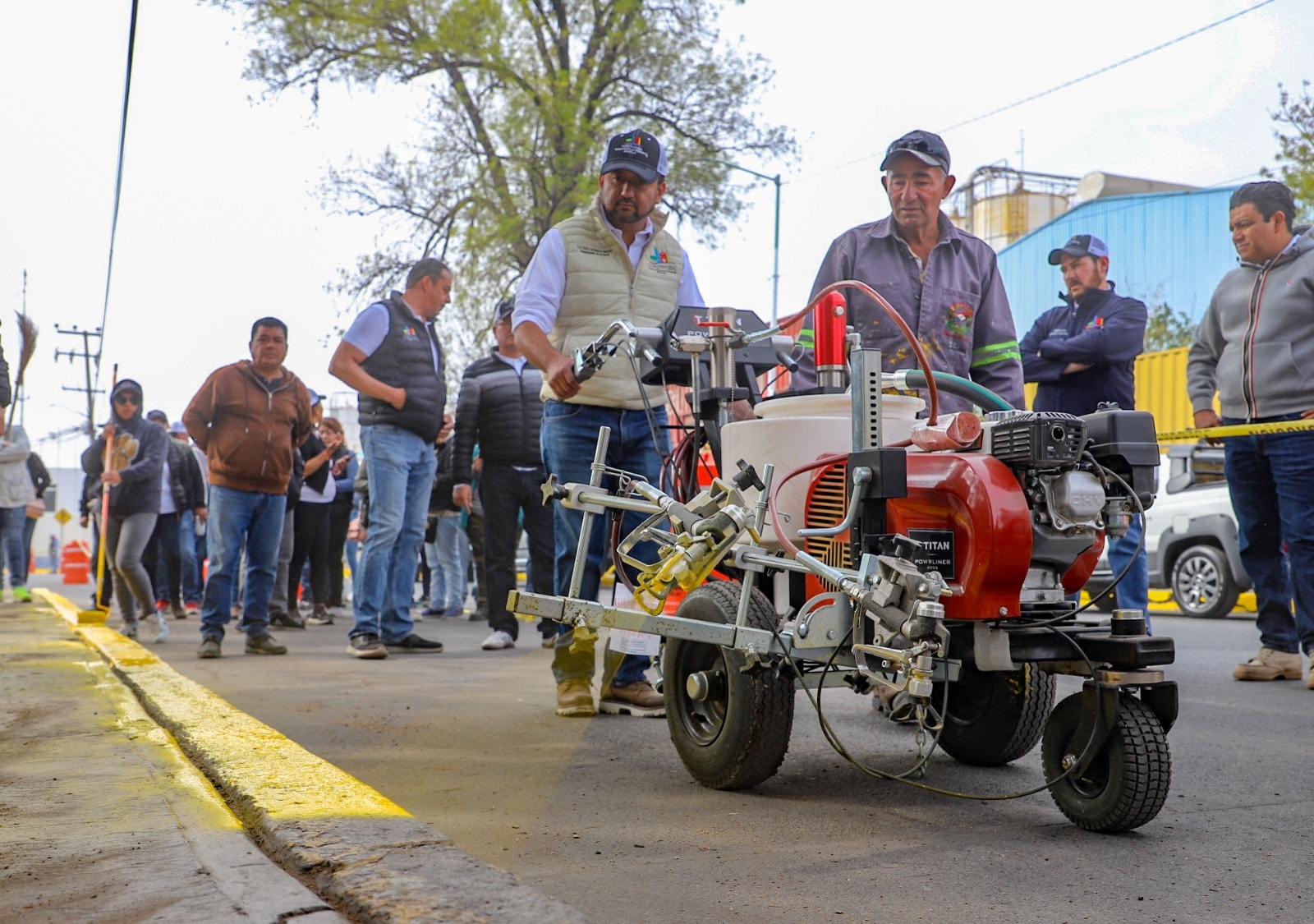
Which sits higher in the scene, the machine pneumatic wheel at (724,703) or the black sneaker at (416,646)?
the machine pneumatic wheel at (724,703)

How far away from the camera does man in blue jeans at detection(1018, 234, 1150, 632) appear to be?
6180 mm

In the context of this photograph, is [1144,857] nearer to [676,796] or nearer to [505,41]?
[676,796]

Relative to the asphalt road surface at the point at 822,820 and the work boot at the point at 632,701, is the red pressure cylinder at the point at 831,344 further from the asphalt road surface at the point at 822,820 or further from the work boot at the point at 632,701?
the work boot at the point at 632,701

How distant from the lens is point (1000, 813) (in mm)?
3039

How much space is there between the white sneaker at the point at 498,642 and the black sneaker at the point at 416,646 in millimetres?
291

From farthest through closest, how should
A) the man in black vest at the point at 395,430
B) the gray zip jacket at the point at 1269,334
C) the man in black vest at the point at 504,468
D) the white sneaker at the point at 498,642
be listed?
the man in black vest at the point at 504,468 → the white sneaker at the point at 498,642 → the man in black vest at the point at 395,430 → the gray zip jacket at the point at 1269,334

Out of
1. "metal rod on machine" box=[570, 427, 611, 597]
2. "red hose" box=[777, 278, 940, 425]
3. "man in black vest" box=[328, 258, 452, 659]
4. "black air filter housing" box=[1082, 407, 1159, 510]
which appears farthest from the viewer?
"man in black vest" box=[328, 258, 452, 659]

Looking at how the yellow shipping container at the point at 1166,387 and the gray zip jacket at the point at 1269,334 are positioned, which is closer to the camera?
the gray zip jacket at the point at 1269,334

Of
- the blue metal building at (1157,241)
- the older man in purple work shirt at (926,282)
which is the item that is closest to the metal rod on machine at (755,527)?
the older man in purple work shirt at (926,282)

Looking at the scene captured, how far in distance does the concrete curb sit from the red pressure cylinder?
1.67 metres

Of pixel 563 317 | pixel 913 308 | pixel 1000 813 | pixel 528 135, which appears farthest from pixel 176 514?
pixel 528 135

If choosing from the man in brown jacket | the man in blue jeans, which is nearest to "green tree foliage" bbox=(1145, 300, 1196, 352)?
the man in blue jeans

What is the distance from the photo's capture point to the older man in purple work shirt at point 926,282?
4.34 metres

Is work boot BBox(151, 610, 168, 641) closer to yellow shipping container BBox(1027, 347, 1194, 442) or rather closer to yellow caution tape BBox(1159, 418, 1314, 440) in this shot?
yellow caution tape BBox(1159, 418, 1314, 440)
